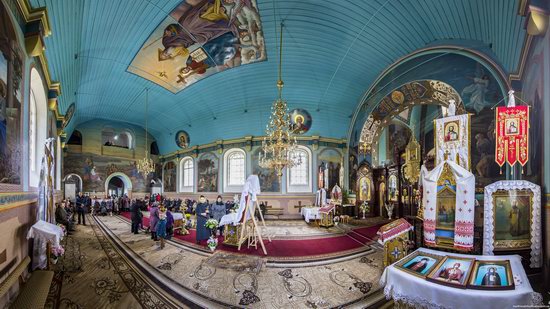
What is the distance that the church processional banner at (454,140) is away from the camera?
3645mm

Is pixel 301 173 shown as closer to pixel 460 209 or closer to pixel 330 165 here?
pixel 330 165

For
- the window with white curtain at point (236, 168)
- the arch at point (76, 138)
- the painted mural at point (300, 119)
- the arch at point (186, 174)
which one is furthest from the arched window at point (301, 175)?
the arch at point (76, 138)

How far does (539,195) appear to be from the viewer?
3172mm

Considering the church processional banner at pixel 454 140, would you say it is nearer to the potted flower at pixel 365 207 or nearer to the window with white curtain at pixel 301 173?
the potted flower at pixel 365 207

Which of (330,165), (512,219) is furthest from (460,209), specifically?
(330,165)

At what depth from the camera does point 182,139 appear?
54.4 feet

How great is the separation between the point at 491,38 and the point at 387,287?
504 cm

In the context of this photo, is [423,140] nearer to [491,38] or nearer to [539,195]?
[491,38]

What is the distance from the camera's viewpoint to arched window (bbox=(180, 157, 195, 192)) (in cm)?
1682

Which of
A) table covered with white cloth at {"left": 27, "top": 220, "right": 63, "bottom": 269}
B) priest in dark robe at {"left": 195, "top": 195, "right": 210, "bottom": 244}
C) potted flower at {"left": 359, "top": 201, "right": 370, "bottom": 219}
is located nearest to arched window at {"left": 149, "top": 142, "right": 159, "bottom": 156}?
priest in dark robe at {"left": 195, "top": 195, "right": 210, "bottom": 244}

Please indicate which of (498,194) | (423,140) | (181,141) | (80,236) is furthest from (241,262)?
(181,141)

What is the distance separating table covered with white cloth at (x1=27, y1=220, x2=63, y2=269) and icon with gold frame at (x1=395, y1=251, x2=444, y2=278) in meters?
5.19

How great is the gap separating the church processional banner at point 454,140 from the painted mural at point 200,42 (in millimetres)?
5428

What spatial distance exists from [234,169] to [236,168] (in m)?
0.15
